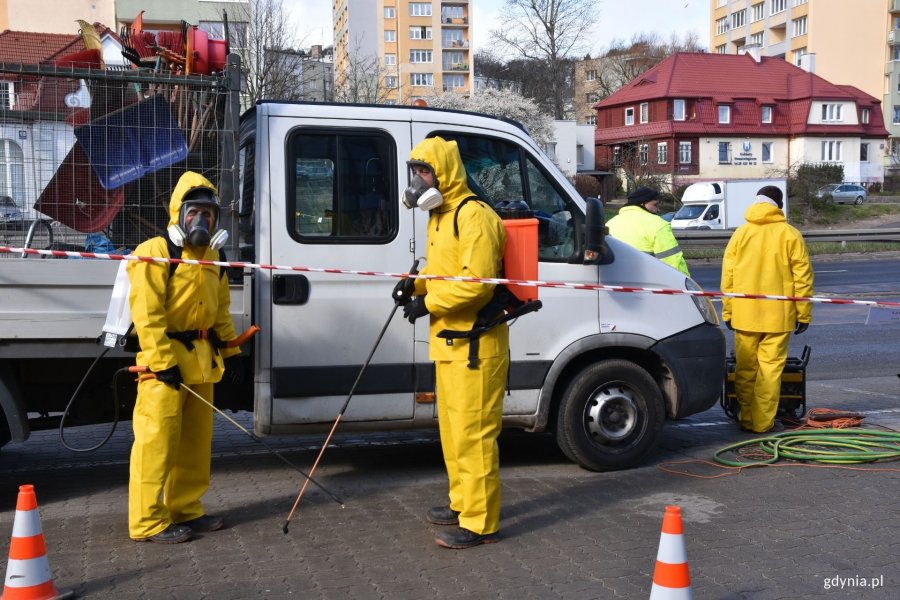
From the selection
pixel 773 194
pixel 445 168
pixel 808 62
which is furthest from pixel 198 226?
pixel 808 62

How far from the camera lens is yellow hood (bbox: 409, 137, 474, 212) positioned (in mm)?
5336

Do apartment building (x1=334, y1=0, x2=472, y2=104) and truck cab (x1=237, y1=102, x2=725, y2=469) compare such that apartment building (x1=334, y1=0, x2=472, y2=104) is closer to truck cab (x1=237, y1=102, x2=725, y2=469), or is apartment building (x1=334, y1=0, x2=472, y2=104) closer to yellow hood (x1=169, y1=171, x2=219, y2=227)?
truck cab (x1=237, y1=102, x2=725, y2=469)

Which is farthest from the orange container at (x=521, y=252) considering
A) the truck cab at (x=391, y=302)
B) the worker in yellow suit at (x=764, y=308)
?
the worker in yellow suit at (x=764, y=308)

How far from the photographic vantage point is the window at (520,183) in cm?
Result: 661

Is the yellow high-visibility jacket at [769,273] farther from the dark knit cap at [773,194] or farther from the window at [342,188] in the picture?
the window at [342,188]

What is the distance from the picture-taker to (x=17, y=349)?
18.6ft

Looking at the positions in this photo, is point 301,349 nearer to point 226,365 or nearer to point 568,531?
point 226,365

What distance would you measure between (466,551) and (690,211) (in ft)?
135

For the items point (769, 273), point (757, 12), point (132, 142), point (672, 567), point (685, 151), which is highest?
point (757, 12)

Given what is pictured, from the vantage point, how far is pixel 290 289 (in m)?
6.16

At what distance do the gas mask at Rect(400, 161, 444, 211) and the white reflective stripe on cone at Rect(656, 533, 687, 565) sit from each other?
222 cm

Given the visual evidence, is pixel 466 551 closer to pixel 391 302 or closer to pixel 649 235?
pixel 391 302

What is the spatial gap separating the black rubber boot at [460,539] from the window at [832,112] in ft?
227

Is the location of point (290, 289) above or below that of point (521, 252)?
below
